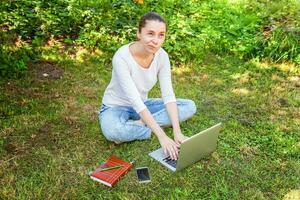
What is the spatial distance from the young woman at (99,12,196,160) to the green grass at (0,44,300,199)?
205 mm

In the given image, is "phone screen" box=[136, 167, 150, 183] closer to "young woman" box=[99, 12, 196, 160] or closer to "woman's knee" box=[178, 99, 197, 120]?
"young woman" box=[99, 12, 196, 160]

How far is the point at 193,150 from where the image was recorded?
3404mm

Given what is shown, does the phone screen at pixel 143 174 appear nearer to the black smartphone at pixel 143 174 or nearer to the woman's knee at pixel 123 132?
the black smartphone at pixel 143 174

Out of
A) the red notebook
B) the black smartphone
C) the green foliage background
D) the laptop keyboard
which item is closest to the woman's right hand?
the laptop keyboard

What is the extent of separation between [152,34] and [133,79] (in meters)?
0.52

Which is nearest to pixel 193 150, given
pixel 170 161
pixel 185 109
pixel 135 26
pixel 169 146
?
pixel 169 146

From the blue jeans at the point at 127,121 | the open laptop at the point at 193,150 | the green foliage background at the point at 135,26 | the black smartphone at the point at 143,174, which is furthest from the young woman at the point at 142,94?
the green foliage background at the point at 135,26

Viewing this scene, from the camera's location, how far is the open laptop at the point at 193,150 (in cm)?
326

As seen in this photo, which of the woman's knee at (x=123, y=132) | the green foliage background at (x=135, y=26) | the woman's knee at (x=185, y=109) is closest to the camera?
the woman's knee at (x=123, y=132)

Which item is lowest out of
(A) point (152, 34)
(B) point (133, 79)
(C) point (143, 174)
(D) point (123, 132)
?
(C) point (143, 174)

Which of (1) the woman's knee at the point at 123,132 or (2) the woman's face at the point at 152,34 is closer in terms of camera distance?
(2) the woman's face at the point at 152,34

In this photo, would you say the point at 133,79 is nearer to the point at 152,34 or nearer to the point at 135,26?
the point at 152,34

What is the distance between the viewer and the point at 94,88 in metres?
4.98

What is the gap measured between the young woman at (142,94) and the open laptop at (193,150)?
0.36 ft
